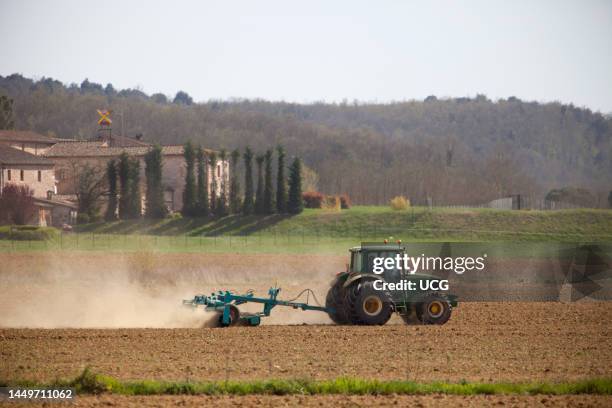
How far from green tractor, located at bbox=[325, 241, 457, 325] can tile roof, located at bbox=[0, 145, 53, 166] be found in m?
58.6

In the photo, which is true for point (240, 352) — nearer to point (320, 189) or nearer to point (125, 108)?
point (320, 189)

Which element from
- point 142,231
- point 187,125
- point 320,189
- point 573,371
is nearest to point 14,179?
point 142,231

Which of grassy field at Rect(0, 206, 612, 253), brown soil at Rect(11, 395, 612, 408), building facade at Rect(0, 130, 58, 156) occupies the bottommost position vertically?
grassy field at Rect(0, 206, 612, 253)

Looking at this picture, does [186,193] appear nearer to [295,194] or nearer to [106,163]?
[295,194]

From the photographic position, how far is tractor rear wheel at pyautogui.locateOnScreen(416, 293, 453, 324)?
85.7 feet

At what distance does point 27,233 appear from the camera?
64375mm

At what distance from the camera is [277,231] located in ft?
258

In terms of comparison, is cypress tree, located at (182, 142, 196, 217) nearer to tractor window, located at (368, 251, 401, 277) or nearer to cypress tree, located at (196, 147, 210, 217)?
cypress tree, located at (196, 147, 210, 217)

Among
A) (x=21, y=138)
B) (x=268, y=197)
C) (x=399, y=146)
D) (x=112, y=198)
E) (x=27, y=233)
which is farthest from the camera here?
(x=399, y=146)

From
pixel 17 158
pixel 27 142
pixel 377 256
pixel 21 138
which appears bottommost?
pixel 377 256

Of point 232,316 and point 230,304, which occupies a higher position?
point 230,304

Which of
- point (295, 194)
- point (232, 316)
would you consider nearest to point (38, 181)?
point (295, 194)

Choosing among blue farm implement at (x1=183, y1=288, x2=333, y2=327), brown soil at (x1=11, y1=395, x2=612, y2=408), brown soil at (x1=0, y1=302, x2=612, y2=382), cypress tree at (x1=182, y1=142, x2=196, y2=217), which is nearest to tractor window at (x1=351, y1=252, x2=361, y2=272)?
blue farm implement at (x1=183, y1=288, x2=333, y2=327)

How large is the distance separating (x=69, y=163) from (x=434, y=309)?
7025cm
